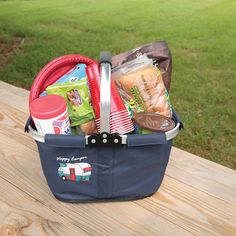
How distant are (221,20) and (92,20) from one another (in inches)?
57.4

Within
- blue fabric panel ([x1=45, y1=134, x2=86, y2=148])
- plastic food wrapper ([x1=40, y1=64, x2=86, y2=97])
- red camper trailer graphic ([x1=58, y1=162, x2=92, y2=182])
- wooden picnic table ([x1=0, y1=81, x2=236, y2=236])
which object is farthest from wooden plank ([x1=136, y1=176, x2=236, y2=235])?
plastic food wrapper ([x1=40, y1=64, x2=86, y2=97])

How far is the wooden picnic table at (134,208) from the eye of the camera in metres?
1.16

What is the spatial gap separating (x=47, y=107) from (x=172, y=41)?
9.16 feet

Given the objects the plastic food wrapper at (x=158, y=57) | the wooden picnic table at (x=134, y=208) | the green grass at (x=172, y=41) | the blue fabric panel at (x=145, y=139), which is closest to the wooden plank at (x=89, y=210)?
the wooden picnic table at (x=134, y=208)

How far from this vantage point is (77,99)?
115 centimetres

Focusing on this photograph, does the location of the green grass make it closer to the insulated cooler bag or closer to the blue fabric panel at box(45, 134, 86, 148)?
the insulated cooler bag

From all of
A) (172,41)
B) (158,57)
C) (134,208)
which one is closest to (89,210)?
(134,208)

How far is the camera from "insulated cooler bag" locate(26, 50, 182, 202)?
3.49 feet

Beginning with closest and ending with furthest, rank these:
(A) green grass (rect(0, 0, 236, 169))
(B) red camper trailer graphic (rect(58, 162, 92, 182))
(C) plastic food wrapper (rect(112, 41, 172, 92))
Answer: (B) red camper trailer graphic (rect(58, 162, 92, 182)), (C) plastic food wrapper (rect(112, 41, 172, 92)), (A) green grass (rect(0, 0, 236, 169))

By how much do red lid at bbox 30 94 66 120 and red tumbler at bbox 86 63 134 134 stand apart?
10cm

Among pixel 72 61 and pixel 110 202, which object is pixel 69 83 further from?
pixel 110 202

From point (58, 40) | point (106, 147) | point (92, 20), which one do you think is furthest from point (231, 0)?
point (106, 147)

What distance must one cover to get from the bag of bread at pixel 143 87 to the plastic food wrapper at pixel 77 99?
0.42 ft

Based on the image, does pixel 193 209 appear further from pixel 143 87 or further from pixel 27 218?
pixel 27 218
